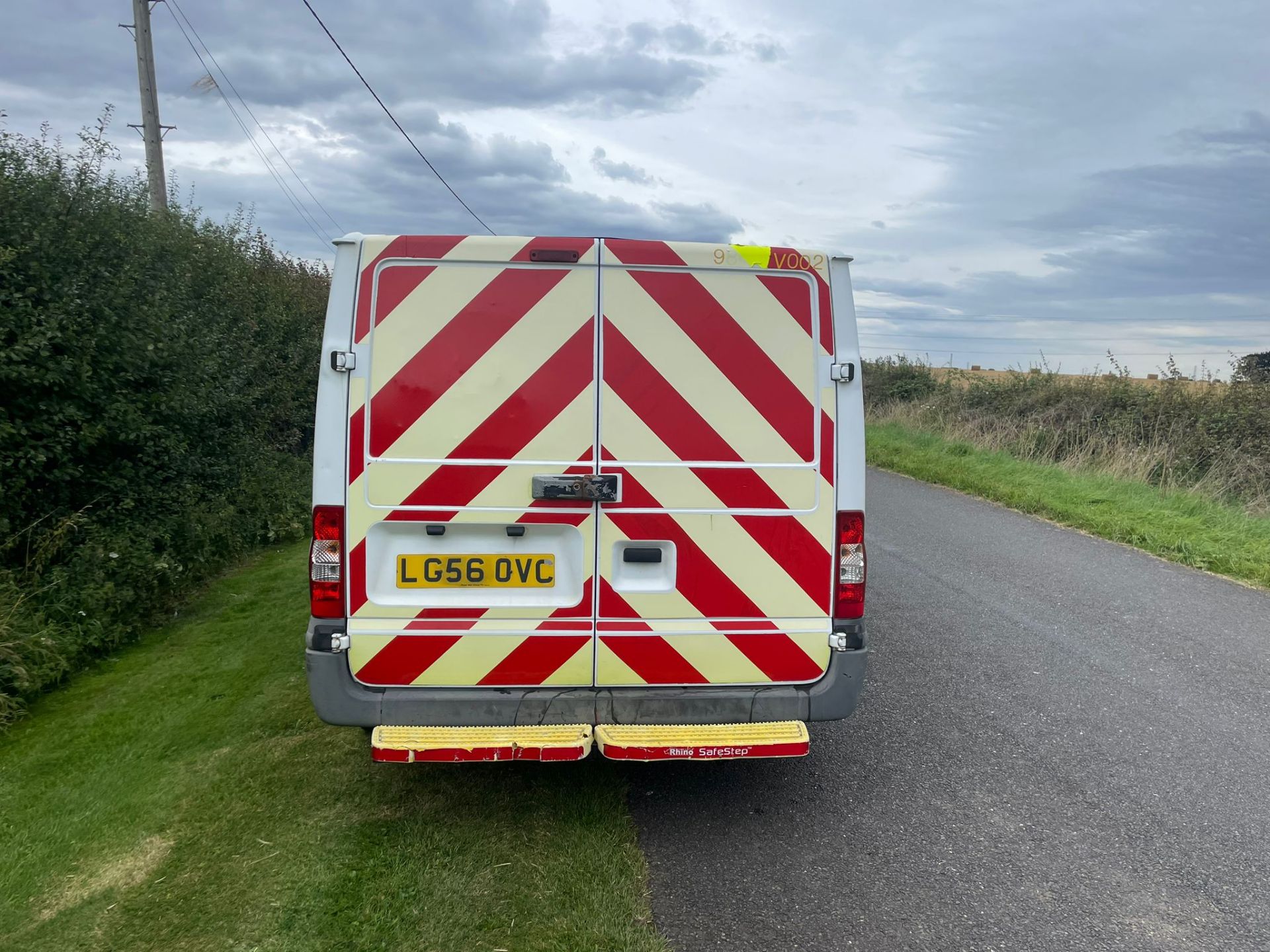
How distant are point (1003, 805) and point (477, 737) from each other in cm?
233

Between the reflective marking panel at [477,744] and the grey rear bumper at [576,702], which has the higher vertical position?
the grey rear bumper at [576,702]

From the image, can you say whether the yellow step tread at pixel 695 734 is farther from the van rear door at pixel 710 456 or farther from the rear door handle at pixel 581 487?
the rear door handle at pixel 581 487

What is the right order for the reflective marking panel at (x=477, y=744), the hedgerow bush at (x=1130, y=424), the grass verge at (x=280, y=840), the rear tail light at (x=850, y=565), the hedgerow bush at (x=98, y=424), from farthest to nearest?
1. the hedgerow bush at (x=1130, y=424)
2. the hedgerow bush at (x=98, y=424)
3. the rear tail light at (x=850, y=565)
4. the reflective marking panel at (x=477, y=744)
5. the grass verge at (x=280, y=840)

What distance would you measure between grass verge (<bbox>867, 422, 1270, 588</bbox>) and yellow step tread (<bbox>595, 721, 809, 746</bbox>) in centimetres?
651

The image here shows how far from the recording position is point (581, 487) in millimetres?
3295

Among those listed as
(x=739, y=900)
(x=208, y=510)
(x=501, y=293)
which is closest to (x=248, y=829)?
(x=739, y=900)

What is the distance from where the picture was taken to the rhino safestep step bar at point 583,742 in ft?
10.5

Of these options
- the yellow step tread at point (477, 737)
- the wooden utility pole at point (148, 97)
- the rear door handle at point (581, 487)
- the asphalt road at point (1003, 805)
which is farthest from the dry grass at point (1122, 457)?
the wooden utility pole at point (148, 97)

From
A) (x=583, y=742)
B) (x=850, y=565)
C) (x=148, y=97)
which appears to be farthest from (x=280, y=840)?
(x=148, y=97)

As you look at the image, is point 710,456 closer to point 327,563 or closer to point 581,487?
point 581,487

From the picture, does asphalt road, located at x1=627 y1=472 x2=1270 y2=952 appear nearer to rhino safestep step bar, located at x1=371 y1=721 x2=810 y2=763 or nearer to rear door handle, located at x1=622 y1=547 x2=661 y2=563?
rhino safestep step bar, located at x1=371 y1=721 x2=810 y2=763

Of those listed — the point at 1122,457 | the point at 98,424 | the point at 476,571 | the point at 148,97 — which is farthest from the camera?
the point at 1122,457

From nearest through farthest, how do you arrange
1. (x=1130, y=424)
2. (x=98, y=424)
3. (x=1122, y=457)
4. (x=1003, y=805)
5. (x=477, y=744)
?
(x=477, y=744)
(x=1003, y=805)
(x=98, y=424)
(x=1122, y=457)
(x=1130, y=424)

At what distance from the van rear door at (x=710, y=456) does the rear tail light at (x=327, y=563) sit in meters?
0.97
